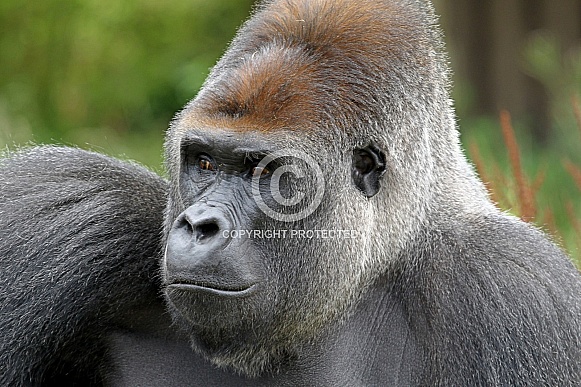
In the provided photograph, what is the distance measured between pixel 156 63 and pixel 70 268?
8.43 meters

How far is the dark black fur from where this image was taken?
3.86 m

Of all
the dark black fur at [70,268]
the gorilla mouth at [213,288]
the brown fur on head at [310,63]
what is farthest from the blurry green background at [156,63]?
the gorilla mouth at [213,288]

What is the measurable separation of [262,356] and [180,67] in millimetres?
9187

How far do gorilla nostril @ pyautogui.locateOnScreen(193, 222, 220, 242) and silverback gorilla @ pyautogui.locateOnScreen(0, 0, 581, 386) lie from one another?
13 mm

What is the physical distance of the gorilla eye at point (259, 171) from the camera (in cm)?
348

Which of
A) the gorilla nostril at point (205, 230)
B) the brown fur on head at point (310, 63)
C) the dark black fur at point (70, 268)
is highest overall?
the brown fur on head at point (310, 63)

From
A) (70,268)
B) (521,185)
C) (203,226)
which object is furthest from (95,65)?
(203,226)

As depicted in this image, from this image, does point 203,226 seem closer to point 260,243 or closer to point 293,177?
point 260,243

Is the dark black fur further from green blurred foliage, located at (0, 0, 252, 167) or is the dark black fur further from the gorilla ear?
green blurred foliage, located at (0, 0, 252, 167)

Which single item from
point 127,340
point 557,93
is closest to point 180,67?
point 557,93

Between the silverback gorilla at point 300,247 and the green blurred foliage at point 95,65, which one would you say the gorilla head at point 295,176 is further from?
the green blurred foliage at point 95,65

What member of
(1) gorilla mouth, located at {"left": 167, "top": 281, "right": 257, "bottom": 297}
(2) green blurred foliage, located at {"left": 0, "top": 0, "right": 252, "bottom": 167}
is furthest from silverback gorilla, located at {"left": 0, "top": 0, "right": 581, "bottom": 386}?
(2) green blurred foliage, located at {"left": 0, "top": 0, "right": 252, "bottom": 167}

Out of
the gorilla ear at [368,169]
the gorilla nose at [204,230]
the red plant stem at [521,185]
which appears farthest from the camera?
the red plant stem at [521,185]

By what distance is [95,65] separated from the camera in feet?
37.0
